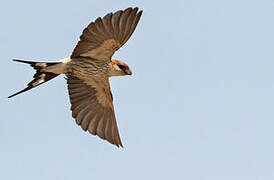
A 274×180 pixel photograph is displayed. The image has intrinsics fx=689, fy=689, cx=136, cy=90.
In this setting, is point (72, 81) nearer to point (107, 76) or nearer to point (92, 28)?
point (107, 76)

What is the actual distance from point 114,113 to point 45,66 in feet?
5.74

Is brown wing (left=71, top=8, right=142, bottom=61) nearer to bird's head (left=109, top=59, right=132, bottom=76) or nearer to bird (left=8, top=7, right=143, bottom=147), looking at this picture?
bird (left=8, top=7, right=143, bottom=147)

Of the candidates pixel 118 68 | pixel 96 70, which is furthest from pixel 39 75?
pixel 118 68

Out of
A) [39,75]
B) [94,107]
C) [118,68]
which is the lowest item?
[94,107]

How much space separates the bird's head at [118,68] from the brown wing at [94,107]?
0.38 meters

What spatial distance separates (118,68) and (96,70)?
14.6 inches

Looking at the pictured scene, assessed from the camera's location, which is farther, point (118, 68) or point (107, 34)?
point (118, 68)

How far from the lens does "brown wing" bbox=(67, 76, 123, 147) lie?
11266mm

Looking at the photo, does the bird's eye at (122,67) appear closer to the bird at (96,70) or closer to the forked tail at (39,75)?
the bird at (96,70)

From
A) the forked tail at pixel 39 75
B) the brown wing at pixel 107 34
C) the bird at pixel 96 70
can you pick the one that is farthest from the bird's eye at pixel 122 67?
the forked tail at pixel 39 75

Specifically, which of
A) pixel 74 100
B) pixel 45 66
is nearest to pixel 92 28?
pixel 45 66

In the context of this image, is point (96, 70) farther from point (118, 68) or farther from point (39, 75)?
point (39, 75)

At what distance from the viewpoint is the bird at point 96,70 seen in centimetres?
981

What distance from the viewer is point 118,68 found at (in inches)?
431
